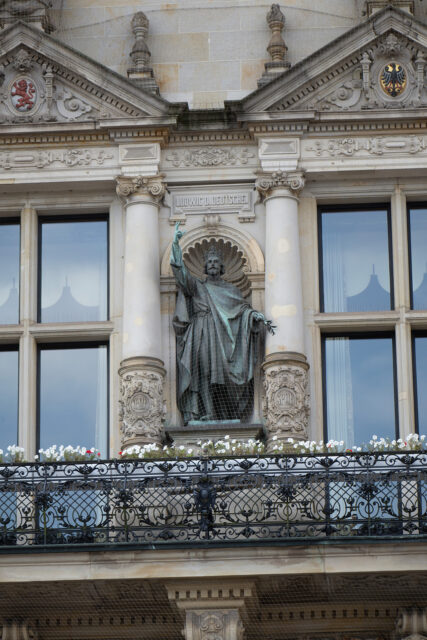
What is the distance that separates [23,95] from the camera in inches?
877

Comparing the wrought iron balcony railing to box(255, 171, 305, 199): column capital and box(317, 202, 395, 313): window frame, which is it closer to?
box(317, 202, 395, 313): window frame

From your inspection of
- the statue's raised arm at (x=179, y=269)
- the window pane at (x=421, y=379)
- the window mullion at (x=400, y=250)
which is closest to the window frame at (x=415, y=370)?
the window pane at (x=421, y=379)

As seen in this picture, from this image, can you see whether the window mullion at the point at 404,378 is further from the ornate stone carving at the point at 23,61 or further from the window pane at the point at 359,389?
the ornate stone carving at the point at 23,61

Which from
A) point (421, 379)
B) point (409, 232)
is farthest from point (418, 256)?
point (421, 379)

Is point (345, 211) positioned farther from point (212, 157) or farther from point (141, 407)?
point (141, 407)

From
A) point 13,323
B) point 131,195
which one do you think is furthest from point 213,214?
point 13,323

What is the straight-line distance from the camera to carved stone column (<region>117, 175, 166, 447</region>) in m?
20.7

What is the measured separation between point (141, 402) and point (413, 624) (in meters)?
3.71

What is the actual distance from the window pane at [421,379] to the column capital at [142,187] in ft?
10.3

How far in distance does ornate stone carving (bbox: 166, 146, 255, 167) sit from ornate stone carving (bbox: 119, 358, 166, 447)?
2388 mm

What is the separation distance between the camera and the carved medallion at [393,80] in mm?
22062

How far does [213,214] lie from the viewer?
2183 cm

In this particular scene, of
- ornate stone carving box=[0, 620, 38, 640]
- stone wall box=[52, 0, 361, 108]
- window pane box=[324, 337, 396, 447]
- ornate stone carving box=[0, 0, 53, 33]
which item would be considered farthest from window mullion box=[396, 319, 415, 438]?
ornate stone carving box=[0, 0, 53, 33]

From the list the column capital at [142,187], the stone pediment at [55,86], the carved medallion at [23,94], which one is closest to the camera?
the column capital at [142,187]
